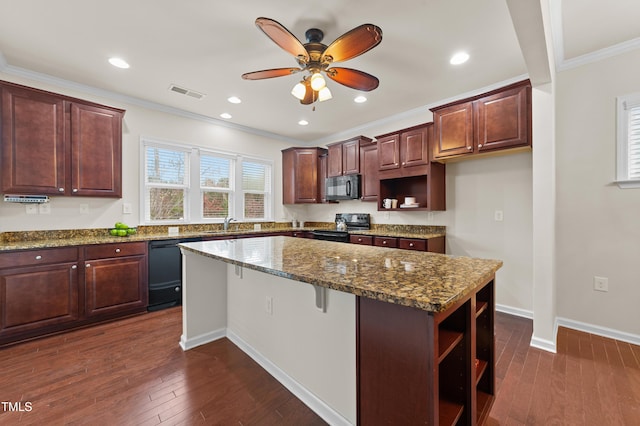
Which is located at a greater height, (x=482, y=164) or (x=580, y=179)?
(x=482, y=164)

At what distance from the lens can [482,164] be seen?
10.9ft

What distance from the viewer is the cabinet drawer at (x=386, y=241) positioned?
11.7ft

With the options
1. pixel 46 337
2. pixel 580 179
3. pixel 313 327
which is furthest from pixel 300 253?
pixel 580 179

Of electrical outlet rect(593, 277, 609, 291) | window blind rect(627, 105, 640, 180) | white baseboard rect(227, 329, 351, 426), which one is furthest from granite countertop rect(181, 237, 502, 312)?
window blind rect(627, 105, 640, 180)

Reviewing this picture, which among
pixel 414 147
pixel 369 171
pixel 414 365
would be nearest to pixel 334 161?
pixel 369 171

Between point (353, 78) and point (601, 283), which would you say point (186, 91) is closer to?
point (353, 78)

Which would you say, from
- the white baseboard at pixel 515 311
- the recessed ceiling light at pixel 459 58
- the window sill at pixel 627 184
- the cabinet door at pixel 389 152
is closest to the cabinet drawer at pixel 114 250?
the cabinet door at pixel 389 152

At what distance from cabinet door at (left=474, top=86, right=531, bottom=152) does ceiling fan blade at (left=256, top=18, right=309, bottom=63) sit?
81.6 inches

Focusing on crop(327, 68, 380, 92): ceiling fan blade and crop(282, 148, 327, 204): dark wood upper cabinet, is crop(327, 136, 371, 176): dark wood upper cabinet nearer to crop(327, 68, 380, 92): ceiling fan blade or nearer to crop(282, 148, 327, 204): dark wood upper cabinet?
crop(282, 148, 327, 204): dark wood upper cabinet

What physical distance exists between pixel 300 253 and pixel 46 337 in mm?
2791

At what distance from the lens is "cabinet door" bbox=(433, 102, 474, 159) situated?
303 cm

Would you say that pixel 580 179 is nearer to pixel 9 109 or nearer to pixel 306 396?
pixel 306 396

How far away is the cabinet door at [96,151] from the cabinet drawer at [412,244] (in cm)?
361

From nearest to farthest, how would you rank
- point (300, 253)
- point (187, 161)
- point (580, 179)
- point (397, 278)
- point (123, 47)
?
point (397, 278) < point (300, 253) < point (123, 47) < point (580, 179) < point (187, 161)
